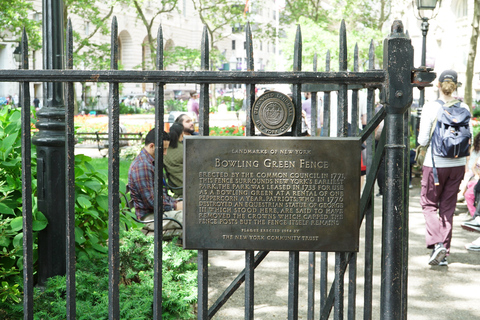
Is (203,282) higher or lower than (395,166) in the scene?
lower

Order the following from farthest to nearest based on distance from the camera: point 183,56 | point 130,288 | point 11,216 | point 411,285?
point 183,56 → point 411,285 → point 130,288 → point 11,216

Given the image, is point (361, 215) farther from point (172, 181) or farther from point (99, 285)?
point (172, 181)

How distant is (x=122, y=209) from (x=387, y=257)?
9.86 feet

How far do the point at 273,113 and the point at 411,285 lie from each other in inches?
140

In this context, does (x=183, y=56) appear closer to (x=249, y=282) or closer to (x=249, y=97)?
(x=249, y=97)

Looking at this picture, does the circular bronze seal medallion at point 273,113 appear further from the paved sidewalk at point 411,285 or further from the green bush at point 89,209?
the paved sidewalk at point 411,285

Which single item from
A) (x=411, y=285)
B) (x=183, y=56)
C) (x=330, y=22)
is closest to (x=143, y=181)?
(x=411, y=285)

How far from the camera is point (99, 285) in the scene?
14.4 feet

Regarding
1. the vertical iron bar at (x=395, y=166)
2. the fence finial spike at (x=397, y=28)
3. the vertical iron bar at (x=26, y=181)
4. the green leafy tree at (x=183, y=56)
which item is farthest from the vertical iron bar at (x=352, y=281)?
the green leafy tree at (x=183, y=56)

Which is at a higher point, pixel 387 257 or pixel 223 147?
pixel 223 147

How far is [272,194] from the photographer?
2.59m

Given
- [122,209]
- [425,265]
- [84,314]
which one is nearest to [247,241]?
[84,314]

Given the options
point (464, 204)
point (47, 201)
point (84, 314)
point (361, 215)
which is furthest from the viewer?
point (464, 204)

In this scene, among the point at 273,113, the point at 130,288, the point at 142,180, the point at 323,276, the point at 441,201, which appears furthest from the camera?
the point at 441,201
